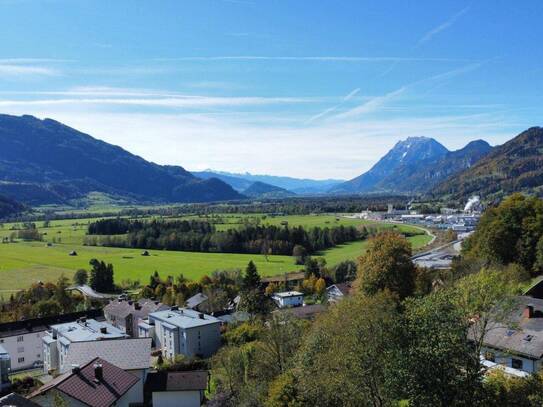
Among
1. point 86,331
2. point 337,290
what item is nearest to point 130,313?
point 86,331

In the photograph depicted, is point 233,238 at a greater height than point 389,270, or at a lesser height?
lesser

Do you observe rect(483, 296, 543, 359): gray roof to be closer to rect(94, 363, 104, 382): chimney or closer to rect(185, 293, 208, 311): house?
rect(94, 363, 104, 382): chimney

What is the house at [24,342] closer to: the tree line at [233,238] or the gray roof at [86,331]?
the gray roof at [86,331]

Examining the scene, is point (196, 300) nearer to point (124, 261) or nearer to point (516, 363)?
point (124, 261)

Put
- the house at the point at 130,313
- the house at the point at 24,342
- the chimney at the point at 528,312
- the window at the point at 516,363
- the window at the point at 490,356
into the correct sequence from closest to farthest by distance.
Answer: the window at the point at 490,356, the window at the point at 516,363, the chimney at the point at 528,312, the house at the point at 24,342, the house at the point at 130,313

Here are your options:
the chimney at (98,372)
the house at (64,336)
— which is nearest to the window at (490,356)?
the chimney at (98,372)

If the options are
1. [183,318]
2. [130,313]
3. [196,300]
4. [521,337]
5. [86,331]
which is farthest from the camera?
→ [196,300]

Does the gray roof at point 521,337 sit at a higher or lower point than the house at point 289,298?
higher
